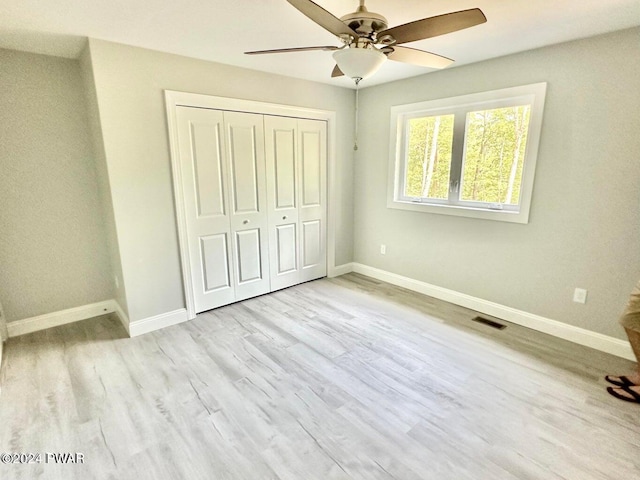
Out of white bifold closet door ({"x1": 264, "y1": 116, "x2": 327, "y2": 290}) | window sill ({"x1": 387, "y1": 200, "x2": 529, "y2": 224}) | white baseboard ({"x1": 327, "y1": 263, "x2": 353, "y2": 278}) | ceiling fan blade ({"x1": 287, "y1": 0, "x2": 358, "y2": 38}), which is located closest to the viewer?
ceiling fan blade ({"x1": 287, "y1": 0, "x2": 358, "y2": 38})

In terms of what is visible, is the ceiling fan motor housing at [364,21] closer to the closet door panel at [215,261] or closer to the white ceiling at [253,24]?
the white ceiling at [253,24]

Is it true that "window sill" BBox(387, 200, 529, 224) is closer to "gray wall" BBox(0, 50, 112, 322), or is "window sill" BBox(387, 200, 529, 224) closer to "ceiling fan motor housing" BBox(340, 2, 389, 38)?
"ceiling fan motor housing" BBox(340, 2, 389, 38)

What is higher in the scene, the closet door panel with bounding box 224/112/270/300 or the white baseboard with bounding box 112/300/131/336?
the closet door panel with bounding box 224/112/270/300

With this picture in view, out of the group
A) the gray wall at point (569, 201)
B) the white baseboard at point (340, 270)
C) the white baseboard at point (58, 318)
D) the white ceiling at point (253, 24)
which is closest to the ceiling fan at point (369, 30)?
the white ceiling at point (253, 24)

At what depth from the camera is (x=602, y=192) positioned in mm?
2410

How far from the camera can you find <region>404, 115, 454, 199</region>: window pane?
3404 millimetres

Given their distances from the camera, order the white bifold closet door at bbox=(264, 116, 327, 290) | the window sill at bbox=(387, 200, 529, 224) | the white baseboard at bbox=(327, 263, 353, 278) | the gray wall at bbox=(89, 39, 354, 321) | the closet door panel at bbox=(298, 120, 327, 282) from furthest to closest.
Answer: the white baseboard at bbox=(327, 263, 353, 278), the closet door panel at bbox=(298, 120, 327, 282), the white bifold closet door at bbox=(264, 116, 327, 290), the window sill at bbox=(387, 200, 529, 224), the gray wall at bbox=(89, 39, 354, 321)

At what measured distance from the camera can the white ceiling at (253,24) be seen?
1852 millimetres

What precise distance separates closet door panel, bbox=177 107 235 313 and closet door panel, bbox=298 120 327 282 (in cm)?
97

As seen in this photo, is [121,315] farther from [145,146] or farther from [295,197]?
[295,197]

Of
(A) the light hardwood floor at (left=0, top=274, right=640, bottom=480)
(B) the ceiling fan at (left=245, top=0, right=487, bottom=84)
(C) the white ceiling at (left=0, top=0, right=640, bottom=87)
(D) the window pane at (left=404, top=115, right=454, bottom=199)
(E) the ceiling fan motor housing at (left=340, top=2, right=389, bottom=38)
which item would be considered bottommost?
(A) the light hardwood floor at (left=0, top=274, right=640, bottom=480)

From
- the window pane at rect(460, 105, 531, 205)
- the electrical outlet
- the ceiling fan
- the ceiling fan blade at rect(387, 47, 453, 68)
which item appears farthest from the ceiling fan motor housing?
the electrical outlet

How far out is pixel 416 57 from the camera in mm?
1945

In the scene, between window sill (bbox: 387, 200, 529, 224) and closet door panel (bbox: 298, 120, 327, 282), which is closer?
window sill (bbox: 387, 200, 529, 224)
